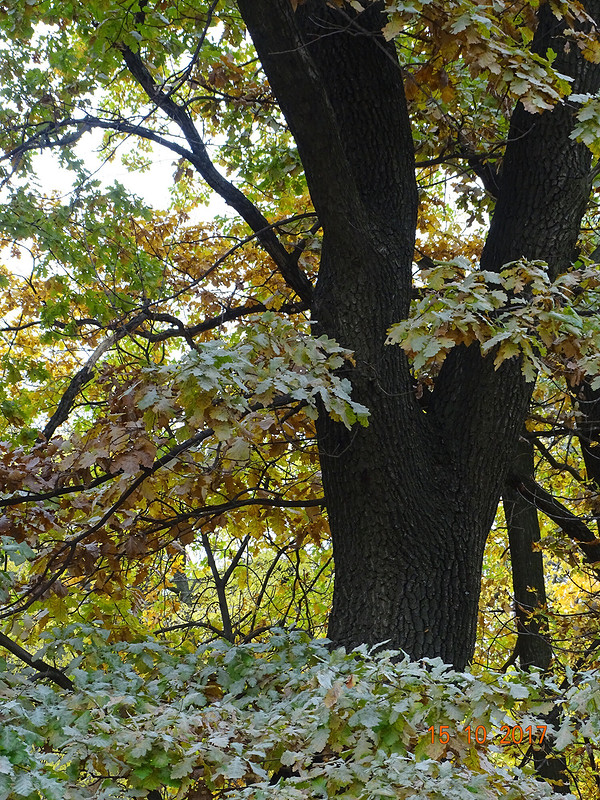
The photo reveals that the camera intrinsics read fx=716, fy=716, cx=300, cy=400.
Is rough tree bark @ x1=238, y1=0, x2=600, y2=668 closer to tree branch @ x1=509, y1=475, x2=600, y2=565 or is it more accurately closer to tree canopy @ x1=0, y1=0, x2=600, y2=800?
tree canopy @ x1=0, y1=0, x2=600, y2=800

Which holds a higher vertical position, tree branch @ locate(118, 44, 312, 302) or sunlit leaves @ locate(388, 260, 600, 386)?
tree branch @ locate(118, 44, 312, 302)

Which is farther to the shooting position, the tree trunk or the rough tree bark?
the tree trunk

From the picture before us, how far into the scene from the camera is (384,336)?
3754 mm

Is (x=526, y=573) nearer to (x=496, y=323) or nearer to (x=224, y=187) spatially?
(x=496, y=323)

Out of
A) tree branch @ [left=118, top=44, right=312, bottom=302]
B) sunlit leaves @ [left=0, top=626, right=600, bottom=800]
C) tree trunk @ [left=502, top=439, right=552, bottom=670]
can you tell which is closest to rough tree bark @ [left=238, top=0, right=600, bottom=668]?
tree branch @ [left=118, top=44, right=312, bottom=302]

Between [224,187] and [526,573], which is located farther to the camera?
[526,573]

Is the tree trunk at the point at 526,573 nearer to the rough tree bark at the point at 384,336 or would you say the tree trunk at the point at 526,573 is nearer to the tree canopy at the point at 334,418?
the tree canopy at the point at 334,418

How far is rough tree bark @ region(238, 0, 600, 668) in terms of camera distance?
3414 mm

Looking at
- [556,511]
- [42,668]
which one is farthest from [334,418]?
[556,511]

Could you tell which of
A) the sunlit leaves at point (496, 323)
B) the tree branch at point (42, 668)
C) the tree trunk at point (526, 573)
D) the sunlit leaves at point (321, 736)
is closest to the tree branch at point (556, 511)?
the tree trunk at point (526, 573)

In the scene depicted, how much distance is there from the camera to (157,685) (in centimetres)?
304

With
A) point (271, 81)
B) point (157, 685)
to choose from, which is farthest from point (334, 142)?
point (157, 685)

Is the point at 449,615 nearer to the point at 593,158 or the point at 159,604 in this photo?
the point at 593,158

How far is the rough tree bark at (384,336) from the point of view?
3.41m
